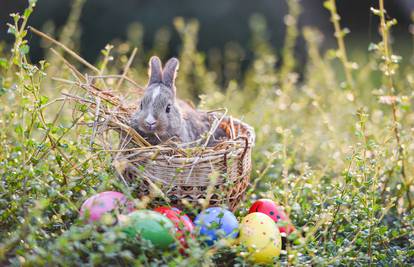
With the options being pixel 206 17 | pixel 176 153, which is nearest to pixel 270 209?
pixel 176 153

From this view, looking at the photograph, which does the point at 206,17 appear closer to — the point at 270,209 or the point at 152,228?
the point at 270,209

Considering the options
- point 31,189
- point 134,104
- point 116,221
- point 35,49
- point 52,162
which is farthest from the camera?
point 35,49

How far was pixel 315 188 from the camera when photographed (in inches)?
138

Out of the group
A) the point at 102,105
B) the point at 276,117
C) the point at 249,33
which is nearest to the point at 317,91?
the point at 276,117

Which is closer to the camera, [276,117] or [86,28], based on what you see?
[276,117]

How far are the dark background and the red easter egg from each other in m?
5.49

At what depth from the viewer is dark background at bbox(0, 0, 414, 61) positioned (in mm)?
8109

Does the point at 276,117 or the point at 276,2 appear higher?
the point at 276,2

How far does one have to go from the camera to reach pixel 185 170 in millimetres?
3057

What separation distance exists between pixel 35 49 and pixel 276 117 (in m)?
4.46

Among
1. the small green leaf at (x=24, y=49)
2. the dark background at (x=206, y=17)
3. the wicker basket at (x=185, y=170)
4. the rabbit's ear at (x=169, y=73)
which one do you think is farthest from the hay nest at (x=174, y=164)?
the dark background at (x=206, y=17)

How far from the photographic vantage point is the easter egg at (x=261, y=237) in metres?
2.91

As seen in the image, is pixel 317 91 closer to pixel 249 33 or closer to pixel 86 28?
pixel 249 33

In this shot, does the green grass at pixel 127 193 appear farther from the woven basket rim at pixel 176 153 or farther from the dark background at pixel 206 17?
the dark background at pixel 206 17
